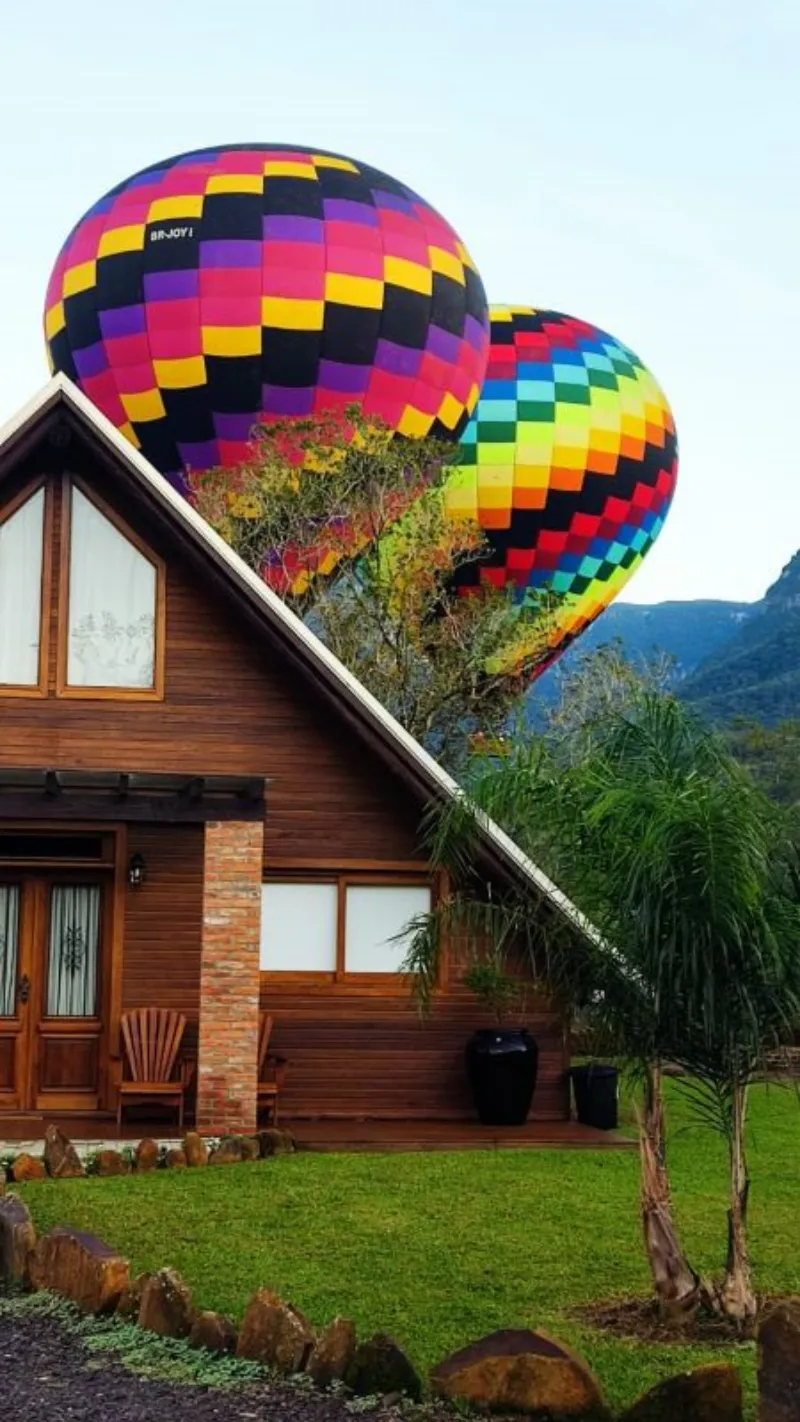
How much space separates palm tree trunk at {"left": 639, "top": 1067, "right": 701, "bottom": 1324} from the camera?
7.89 metres

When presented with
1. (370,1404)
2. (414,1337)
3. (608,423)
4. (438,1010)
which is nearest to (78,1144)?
(438,1010)

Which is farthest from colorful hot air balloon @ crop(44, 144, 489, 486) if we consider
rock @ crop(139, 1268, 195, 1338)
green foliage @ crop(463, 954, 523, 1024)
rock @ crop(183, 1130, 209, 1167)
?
rock @ crop(139, 1268, 195, 1338)

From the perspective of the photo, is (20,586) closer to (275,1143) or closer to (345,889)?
(345,889)

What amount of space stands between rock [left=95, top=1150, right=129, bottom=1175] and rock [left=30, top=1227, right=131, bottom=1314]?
3627 millimetres

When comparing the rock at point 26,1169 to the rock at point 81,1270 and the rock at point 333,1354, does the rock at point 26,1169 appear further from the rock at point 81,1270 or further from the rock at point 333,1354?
the rock at point 333,1354

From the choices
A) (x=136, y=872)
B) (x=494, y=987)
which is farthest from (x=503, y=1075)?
(x=136, y=872)

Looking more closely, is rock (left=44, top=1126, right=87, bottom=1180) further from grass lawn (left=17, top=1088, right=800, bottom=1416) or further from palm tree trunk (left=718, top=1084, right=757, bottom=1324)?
palm tree trunk (left=718, top=1084, right=757, bottom=1324)

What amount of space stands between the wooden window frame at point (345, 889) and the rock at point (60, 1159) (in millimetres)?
3770

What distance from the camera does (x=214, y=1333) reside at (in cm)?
728

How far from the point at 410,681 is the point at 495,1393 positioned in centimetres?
1889

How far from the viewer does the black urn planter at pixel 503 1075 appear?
50.1ft

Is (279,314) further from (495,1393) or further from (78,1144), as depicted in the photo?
(495,1393)

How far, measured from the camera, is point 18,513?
15297mm

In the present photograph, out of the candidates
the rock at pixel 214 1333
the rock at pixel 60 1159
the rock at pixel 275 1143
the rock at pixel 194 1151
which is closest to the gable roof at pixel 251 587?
the rock at pixel 275 1143
